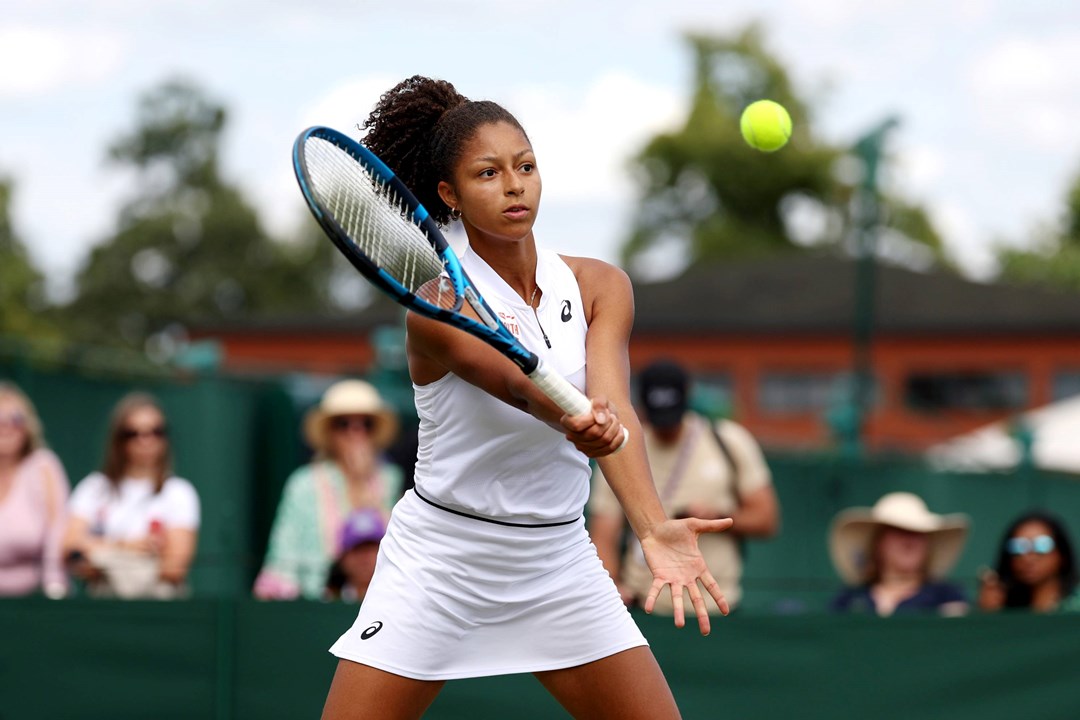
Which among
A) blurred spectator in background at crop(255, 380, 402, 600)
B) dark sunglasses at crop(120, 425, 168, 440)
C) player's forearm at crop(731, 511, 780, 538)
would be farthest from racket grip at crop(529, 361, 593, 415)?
dark sunglasses at crop(120, 425, 168, 440)

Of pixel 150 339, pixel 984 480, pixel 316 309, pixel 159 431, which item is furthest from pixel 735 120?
pixel 159 431

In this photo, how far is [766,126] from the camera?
20.4 ft

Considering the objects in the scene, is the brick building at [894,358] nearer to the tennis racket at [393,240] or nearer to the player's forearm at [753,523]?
the player's forearm at [753,523]

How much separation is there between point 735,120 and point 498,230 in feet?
181

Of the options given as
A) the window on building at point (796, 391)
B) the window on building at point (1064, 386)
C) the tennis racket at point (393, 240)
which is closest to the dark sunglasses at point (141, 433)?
the tennis racket at point (393, 240)

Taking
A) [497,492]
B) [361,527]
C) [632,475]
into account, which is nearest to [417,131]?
[497,492]

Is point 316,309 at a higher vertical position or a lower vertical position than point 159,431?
higher

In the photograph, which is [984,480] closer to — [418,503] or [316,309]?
[418,503]

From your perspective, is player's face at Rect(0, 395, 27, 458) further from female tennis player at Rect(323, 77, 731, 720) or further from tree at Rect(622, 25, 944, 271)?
tree at Rect(622, 25, 944, 271)

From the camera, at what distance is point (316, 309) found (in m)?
60.5

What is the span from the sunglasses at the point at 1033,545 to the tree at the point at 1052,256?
145 feet

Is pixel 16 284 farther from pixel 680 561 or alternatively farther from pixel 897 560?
pixel 680 561

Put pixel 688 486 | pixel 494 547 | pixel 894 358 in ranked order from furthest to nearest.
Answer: pixel 894 358
pixel 688 486
pixel 494 547

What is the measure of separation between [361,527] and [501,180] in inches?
123
